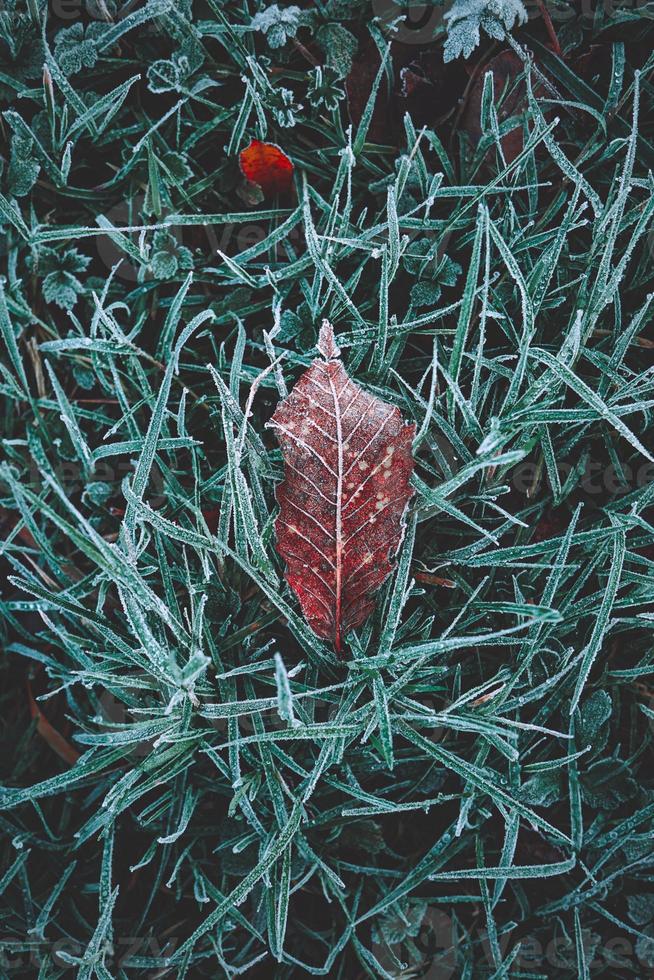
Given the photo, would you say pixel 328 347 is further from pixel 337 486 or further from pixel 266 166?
pixel 266 166

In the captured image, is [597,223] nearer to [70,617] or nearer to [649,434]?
[649,434]

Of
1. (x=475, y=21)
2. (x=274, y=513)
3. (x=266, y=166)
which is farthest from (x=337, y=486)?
(x=475, y=21)

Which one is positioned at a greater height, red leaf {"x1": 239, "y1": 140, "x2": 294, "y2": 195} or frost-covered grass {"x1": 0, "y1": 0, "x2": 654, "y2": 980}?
red leaf {"x1": 239, "y1": 140, "x2": 294, "y2": 195}

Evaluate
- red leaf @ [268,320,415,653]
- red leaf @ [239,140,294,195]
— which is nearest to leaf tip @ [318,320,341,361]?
red leaf @ [268,320,415,653]

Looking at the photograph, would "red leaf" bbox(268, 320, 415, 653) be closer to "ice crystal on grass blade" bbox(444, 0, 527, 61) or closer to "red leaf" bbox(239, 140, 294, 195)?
"red leaf" bbox(239, 140, 294, 195)

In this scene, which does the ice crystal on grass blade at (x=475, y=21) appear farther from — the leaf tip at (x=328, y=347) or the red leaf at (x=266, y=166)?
the leaf tip at (x=328, y=347)

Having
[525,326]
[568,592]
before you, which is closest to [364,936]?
[568,592]

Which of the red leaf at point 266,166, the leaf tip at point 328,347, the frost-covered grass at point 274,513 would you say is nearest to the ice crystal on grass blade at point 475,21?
the frost-covered grass at point 274,513
